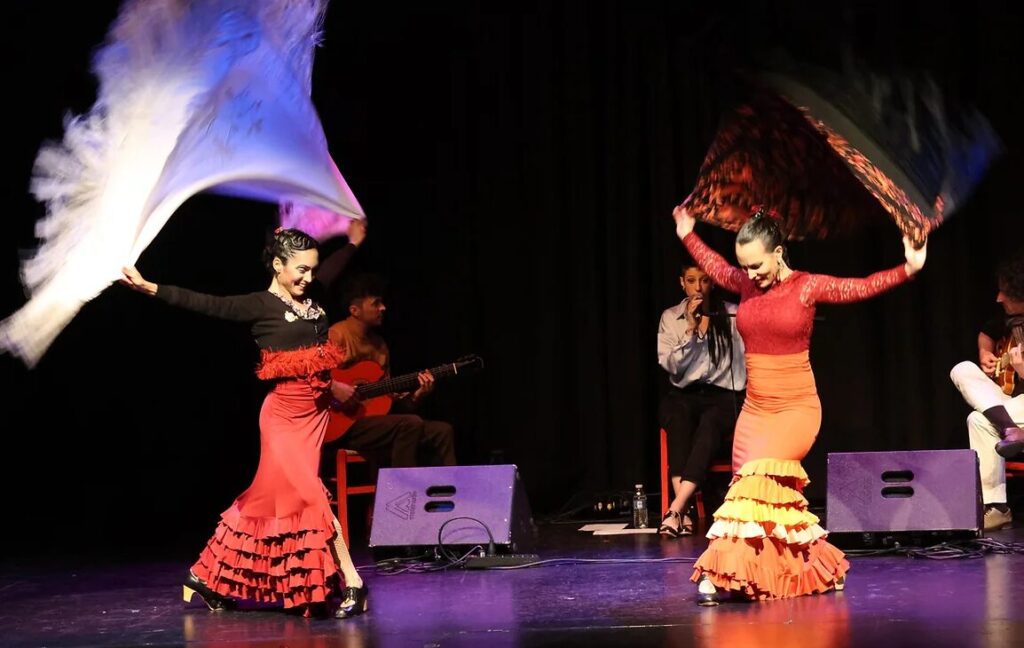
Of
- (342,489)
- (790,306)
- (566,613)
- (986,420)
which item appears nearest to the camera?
(566,613)

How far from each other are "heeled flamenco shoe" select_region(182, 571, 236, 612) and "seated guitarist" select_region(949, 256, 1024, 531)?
3.91 meters

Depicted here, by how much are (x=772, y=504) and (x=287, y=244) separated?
2.11 m

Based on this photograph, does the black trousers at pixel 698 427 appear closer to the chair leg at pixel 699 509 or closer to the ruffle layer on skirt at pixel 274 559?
the chair leg at pixel 699 509

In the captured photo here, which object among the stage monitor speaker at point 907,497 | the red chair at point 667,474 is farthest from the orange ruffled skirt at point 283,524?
the red chair at point 667,474

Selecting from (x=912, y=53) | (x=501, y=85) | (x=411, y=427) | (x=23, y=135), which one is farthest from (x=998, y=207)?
(x=23, y=135)

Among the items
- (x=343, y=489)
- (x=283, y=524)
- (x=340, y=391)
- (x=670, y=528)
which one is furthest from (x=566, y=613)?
(x=343, y=489)

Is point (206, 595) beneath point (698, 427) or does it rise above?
beneath

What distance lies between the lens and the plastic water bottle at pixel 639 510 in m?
7.12

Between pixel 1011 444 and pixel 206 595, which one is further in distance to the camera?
pixel 1011 444

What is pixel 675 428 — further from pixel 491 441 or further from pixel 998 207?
pixel 998 207

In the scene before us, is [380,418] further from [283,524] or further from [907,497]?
[907,497]

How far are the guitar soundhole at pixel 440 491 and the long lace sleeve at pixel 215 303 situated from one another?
1.57m

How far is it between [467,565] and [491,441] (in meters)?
2.31

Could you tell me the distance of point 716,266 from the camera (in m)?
4.95
